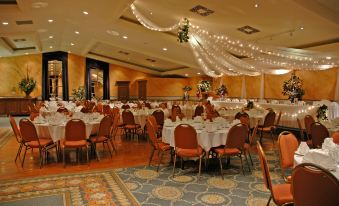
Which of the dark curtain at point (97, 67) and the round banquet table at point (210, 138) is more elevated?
the dark curtain at point (97, 67)

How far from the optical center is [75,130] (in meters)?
5.43

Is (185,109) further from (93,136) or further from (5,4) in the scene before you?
(5,4)

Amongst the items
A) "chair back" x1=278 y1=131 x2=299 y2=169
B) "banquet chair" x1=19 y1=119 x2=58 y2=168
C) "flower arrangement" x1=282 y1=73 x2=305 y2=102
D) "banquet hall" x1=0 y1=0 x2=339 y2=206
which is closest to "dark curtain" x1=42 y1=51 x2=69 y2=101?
"banquet hall" x1=0 y1=0 x2=339 y2=206

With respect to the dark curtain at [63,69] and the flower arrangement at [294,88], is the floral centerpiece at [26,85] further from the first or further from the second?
the flower arrangement at [294,88]

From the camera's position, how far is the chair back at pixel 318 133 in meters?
5.15

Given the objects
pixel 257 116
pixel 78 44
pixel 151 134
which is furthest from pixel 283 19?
pixel 78 44

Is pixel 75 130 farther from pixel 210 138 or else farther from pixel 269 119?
pixel 269 119

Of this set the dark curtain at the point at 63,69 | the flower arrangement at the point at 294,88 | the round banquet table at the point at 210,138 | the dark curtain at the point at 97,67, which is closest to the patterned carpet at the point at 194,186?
the round banquet table at the point at 210,138

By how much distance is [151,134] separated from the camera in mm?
5195

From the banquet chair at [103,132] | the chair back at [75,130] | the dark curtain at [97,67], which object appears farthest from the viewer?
the dark curtain at [97,67]

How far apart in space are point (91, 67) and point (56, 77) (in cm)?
269

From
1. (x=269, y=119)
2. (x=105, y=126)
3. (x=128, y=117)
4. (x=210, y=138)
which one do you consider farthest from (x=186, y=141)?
(x=269, y=119)

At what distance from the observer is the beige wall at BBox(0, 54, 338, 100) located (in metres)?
11.2

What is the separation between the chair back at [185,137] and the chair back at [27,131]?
8.96ft
